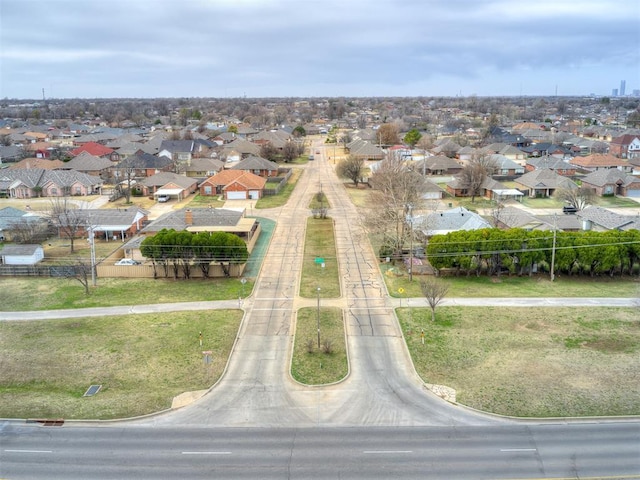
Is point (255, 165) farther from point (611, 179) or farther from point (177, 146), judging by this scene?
point (611, 179)

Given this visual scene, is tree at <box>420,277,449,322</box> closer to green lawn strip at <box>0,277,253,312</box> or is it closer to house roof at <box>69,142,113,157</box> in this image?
green lawn strip at <box>0,277,253,312</box>

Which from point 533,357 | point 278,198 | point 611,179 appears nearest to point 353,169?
point 278,198

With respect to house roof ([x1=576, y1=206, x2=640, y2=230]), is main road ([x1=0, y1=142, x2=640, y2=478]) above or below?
below

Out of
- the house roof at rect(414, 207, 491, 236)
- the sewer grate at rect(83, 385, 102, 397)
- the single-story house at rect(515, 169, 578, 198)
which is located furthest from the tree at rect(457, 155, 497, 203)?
the sewer grate at rect(83, 385, 102, 397)

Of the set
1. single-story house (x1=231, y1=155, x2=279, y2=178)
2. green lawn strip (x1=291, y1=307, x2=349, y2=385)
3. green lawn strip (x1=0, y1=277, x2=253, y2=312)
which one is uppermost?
single-story house (x1=231, y1=155, x2=279, y2=178)

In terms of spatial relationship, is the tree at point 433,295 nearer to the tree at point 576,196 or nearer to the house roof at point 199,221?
the house roof at point 199,221

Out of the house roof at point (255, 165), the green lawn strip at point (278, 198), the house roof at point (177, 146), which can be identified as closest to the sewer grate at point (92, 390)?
the green lawn strip at point (278, 198)

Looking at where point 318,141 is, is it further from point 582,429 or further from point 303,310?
point 582,429
